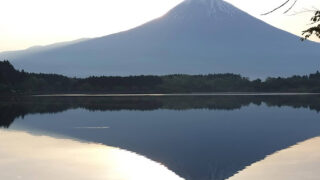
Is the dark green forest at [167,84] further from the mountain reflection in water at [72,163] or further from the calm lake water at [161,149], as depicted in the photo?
the mountain reflection in water at [72,163]

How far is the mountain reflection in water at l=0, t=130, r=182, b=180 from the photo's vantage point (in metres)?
18.0

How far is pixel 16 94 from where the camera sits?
333 feet

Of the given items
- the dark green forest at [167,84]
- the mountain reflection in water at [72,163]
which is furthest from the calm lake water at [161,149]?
the dark green forest at [167,84]

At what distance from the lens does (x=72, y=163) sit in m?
20.1

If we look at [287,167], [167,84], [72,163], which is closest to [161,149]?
[72,163]

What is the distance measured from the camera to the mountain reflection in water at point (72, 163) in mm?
18047

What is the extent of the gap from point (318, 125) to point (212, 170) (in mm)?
17685

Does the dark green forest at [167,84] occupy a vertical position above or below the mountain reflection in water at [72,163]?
above

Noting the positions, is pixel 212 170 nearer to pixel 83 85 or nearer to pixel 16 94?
pixel 16 94

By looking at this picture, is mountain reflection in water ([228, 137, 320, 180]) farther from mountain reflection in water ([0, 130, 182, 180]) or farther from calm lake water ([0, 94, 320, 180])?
mountain reflection in water ([0, 130, 182, 180])

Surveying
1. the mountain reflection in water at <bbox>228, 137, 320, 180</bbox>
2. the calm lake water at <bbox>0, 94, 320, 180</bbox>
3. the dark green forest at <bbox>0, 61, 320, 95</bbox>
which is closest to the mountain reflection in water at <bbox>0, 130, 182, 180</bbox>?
the calm lake water at <bbox>0, 94, 320, 180</bbox>

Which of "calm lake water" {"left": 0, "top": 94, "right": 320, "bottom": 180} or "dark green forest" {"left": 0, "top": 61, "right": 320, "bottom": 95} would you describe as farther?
"dark green forest" {"left": 0, "top": 61, "right": 320, "bottom": 95}

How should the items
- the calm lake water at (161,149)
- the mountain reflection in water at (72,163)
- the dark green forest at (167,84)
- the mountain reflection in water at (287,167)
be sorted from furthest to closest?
the dark green forest at (167,84) < the calm lake water at (161,149) < the mountain reflection in water at (72,163) < the mountain reflection in water at (287,167)

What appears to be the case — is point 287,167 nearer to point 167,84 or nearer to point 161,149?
point 161,149
